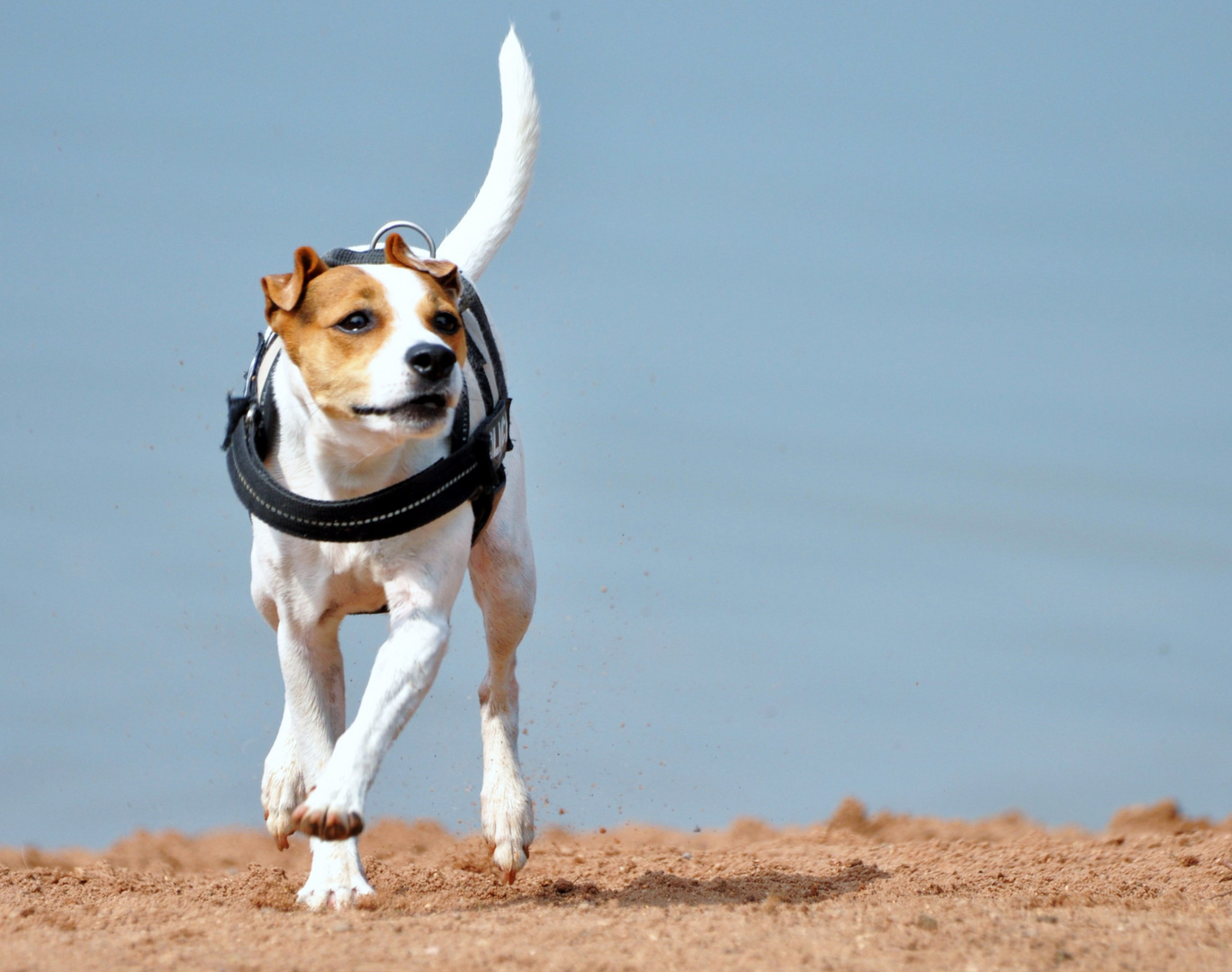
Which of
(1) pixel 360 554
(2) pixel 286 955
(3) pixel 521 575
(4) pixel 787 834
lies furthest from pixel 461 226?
(4) pixel 787 834

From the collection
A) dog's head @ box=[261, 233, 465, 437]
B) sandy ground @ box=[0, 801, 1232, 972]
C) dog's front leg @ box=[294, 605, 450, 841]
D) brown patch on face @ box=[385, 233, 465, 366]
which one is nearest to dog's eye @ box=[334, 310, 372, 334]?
dog's head @ box=[261, 233, 465, 437]

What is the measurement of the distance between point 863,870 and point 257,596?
3724 mm

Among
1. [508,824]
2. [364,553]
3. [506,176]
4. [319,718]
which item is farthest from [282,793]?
[506,176]

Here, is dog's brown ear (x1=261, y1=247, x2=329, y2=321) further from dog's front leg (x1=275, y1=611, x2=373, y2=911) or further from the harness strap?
dog's front leg (x1=275, y1=611, x2=373, y2=911)

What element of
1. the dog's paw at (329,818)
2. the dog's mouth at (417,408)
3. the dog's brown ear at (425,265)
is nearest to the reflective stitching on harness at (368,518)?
the dog's mouth at (417,408)

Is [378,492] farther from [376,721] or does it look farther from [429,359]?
[376,721]

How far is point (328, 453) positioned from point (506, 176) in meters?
2.38

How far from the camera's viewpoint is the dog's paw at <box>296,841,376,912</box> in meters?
5.92

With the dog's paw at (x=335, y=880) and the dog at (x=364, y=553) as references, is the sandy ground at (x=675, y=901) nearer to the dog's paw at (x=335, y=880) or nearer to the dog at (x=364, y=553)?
the dog's paw at (x=335, y=880)

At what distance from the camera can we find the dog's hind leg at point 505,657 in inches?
268

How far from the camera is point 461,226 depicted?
7.33 m

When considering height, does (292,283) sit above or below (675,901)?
above

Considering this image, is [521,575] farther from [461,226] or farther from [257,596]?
[461,226]

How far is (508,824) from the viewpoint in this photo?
680cm
